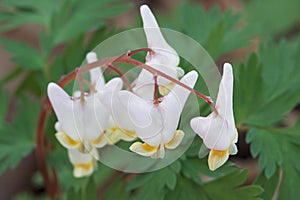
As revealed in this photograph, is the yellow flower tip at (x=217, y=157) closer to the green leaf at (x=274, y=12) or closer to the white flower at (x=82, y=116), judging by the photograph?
the white flower at (x=82, y=116)

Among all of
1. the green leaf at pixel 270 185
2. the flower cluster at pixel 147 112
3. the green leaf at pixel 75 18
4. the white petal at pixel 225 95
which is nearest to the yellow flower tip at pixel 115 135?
the flower cluster at pixel 147 112

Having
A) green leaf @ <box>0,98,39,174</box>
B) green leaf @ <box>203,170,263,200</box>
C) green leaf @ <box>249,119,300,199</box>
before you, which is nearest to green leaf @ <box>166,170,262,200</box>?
green leaf @ <box>203,170,263,200</box>

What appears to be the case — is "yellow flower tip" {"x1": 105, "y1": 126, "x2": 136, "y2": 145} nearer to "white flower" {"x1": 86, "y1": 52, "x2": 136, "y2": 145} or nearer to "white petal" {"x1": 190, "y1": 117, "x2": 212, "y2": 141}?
"white flower" {"x1": 86, "y1": 52, "x2": 136, "y2": 145}

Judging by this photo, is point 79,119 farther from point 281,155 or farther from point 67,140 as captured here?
point 281,155

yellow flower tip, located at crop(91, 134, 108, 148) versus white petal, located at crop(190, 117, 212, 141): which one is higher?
white petal, located at crop(190, 117, 212, 141)

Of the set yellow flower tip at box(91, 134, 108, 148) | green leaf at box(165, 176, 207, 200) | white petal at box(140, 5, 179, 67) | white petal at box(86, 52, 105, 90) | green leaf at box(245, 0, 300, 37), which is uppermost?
white petal at box(140, 5, 179, 67)

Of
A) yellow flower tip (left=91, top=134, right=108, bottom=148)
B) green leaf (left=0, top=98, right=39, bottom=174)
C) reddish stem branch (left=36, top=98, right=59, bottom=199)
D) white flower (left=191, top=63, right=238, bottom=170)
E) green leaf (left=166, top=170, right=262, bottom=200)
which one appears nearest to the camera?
white flower (left=191, top=63, right=238, bottom=170)

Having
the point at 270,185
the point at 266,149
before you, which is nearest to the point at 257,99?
the point at 266,149

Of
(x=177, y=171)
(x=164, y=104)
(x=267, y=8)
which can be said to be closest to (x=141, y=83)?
(x=164, y=104)

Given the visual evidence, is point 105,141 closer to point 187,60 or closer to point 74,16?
point 187,60
